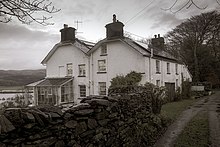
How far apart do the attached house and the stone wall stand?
11436 mm

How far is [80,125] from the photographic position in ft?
12.2

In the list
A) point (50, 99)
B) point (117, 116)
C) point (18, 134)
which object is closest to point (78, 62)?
point (50, 99)

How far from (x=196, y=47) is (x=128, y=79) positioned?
19.0m

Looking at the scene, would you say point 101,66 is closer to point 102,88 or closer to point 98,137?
point 102,88

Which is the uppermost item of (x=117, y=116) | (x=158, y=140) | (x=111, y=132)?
(x=117, y=116)

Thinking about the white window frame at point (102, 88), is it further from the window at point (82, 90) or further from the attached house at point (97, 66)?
the window at point (82, 90)

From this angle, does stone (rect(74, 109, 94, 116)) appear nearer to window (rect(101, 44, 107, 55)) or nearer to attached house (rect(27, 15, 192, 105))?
attached house (rect(27, 15, 192, 105))

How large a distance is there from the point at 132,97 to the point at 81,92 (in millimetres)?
15747

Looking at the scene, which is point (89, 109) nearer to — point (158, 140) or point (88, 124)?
point (88, 124)

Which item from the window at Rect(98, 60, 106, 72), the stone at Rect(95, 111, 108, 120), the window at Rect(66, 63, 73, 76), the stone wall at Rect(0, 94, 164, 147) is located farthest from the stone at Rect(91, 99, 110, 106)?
the window at Rect(66, 63, 73, 76)

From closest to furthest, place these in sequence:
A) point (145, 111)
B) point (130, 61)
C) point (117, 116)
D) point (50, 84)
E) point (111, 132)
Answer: point (111, 132), point (117, 116), point (145, 111), point (130, 61), point (50, 84)

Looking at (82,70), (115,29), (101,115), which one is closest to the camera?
(101,115)

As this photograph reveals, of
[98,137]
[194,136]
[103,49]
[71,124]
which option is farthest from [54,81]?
[71,124]

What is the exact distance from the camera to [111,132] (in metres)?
4.75
